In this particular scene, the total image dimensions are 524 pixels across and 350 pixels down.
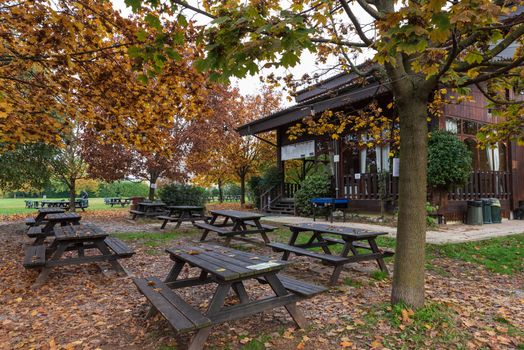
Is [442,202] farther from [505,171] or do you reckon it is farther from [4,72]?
[4,72]

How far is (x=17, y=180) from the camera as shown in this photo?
15945 millimetres

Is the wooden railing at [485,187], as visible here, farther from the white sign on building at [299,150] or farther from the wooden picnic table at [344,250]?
the wooden picnic table at [344,250]

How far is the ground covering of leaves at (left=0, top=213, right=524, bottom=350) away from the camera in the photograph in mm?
3027

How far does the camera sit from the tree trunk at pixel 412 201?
11.3 feet

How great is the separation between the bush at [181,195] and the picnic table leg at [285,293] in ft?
39.3

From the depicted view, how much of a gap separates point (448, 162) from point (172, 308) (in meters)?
9.05

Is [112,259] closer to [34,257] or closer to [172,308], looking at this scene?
[34,257]

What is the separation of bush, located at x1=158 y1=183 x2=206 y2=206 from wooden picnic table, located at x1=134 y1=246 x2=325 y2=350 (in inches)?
436

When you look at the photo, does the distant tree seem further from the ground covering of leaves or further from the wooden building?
the ground covering of leaves

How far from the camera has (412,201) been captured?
3.46m

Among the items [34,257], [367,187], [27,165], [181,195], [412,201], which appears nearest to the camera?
[412,201]

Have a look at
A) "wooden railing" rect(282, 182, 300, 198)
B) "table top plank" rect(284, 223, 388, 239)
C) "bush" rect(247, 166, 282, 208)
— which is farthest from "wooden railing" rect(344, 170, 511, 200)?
"table top plank" rect(284, 223, 388, 239)

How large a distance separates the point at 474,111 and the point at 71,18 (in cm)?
1213

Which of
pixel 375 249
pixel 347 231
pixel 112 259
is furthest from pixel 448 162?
pixel 112 259
